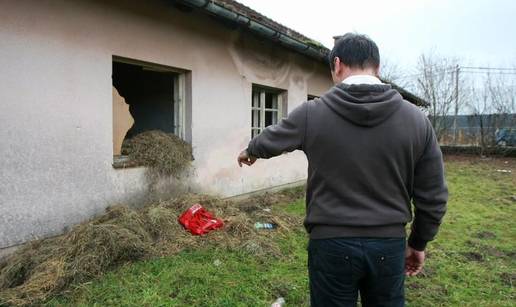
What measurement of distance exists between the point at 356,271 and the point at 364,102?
72 centimetres

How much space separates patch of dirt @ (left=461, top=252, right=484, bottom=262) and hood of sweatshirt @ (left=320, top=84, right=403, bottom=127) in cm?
382

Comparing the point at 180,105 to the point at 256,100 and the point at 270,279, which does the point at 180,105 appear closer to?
the point at 256,100

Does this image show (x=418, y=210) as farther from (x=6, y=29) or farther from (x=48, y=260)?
(x=6, y=29)

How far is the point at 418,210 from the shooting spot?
1876 millimetres

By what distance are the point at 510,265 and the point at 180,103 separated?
15.5 ft

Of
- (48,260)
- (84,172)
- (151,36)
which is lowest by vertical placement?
(48,260)

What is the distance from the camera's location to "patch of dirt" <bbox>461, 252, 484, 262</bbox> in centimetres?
468

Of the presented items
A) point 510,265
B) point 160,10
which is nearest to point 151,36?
point 160,10

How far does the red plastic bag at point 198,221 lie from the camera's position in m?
4.80

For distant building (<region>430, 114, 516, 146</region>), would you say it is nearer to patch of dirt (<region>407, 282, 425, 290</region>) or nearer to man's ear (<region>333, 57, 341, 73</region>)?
patch of dirt (<region>407, 282, 425, 290</region>)

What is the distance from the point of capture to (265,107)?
845 centimetres

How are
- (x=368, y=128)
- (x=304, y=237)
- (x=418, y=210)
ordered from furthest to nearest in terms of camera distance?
(x=304, y=237) → (x=418, y=210) → (x=368, y=128)

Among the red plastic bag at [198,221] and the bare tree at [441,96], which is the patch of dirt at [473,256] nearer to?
the red plastic bag at [198,221]

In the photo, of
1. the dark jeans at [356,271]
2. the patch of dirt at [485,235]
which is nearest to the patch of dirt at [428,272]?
the patch of dirt at [485,235]
